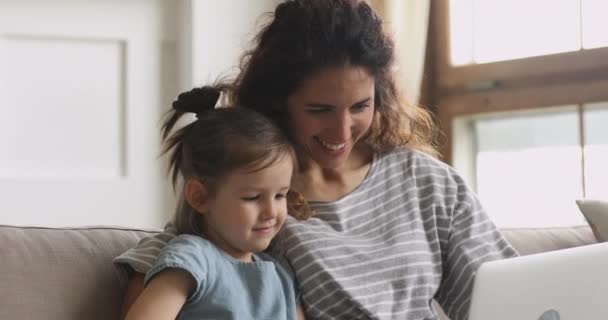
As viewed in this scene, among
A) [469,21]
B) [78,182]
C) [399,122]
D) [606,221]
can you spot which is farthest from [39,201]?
[606,221]

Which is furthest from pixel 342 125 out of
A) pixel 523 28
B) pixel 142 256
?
pixel 523 28

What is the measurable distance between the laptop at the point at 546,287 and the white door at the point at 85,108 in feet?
6.96

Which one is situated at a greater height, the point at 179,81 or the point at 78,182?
the point at 179,81

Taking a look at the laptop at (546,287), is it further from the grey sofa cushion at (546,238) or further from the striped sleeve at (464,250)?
the grey sofa cushion at (546,238)

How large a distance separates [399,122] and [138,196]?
1.51m

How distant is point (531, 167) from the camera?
2842mm

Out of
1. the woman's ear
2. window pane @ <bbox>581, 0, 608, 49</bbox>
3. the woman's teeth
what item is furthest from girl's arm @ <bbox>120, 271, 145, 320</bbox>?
window pane @ <bbox>581, 0, 608, 49</bbox>

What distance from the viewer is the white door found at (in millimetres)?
3066

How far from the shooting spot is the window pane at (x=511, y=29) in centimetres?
274

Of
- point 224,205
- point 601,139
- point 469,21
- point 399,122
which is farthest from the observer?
point 469,21

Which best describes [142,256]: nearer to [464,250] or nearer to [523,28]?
[464,250]

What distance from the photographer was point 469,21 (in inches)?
118

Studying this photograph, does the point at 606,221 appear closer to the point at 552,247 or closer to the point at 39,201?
the point at 552,247

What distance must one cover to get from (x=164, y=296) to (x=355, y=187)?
1.58ft
